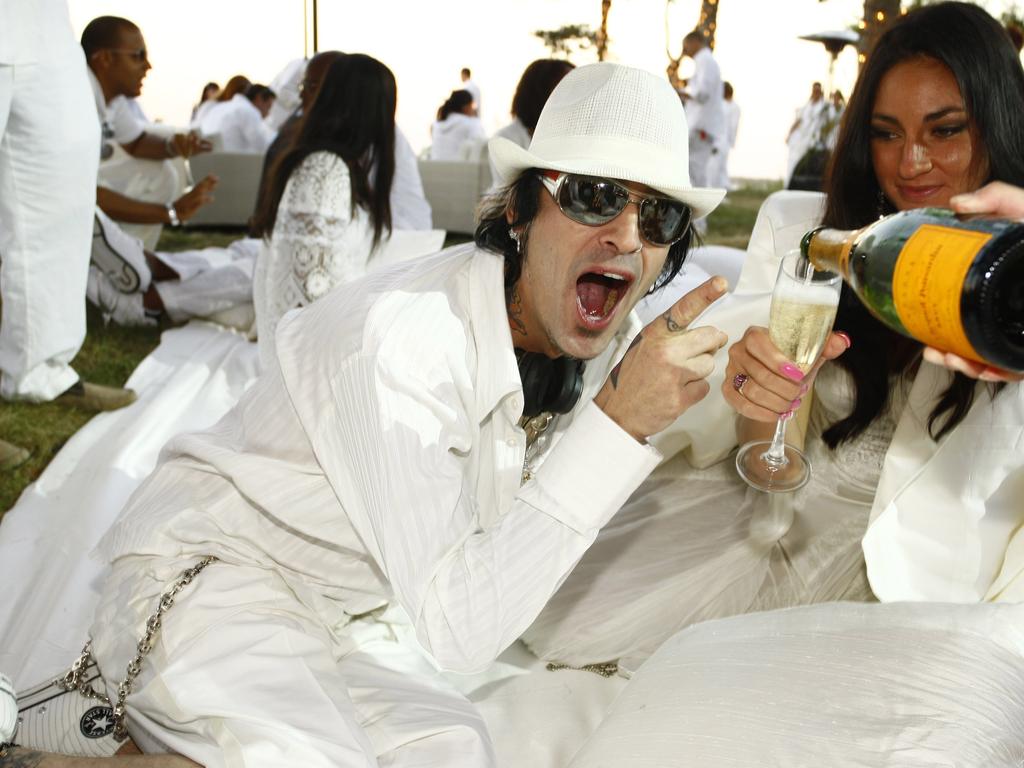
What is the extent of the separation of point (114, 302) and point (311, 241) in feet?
6.16

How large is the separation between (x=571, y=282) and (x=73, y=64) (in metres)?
2.97

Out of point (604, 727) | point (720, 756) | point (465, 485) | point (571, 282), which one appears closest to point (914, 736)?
point (720, 756)

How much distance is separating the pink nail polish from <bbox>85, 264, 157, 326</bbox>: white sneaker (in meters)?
4.88

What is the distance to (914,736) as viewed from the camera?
155 centimetres

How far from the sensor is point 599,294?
2.06 meters

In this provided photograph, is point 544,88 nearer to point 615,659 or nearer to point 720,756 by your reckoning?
point 615,659

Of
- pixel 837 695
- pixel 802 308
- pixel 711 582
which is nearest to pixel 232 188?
pixel 711 582

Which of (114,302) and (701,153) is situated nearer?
(114,302)

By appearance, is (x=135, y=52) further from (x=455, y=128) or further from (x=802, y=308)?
(x=455, y=128)

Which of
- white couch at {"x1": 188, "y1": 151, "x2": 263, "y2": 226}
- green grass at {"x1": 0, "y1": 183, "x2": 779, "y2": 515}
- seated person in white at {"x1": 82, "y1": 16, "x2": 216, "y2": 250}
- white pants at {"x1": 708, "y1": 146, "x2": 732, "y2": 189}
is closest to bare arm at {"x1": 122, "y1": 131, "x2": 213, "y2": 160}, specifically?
seated person in white at {"x1": 82, "y1": 16, "x2": 216, "y2": 250}

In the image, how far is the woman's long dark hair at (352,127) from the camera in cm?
448

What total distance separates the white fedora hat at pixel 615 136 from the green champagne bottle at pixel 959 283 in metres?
0.48

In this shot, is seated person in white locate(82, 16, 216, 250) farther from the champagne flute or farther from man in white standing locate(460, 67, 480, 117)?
man in white standing locate(460, 67, 480, 117)

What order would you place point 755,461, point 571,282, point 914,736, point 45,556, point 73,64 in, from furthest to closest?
point 73,64 → point 45,556 → point 755,461 → point 571,282 → point 914,736
